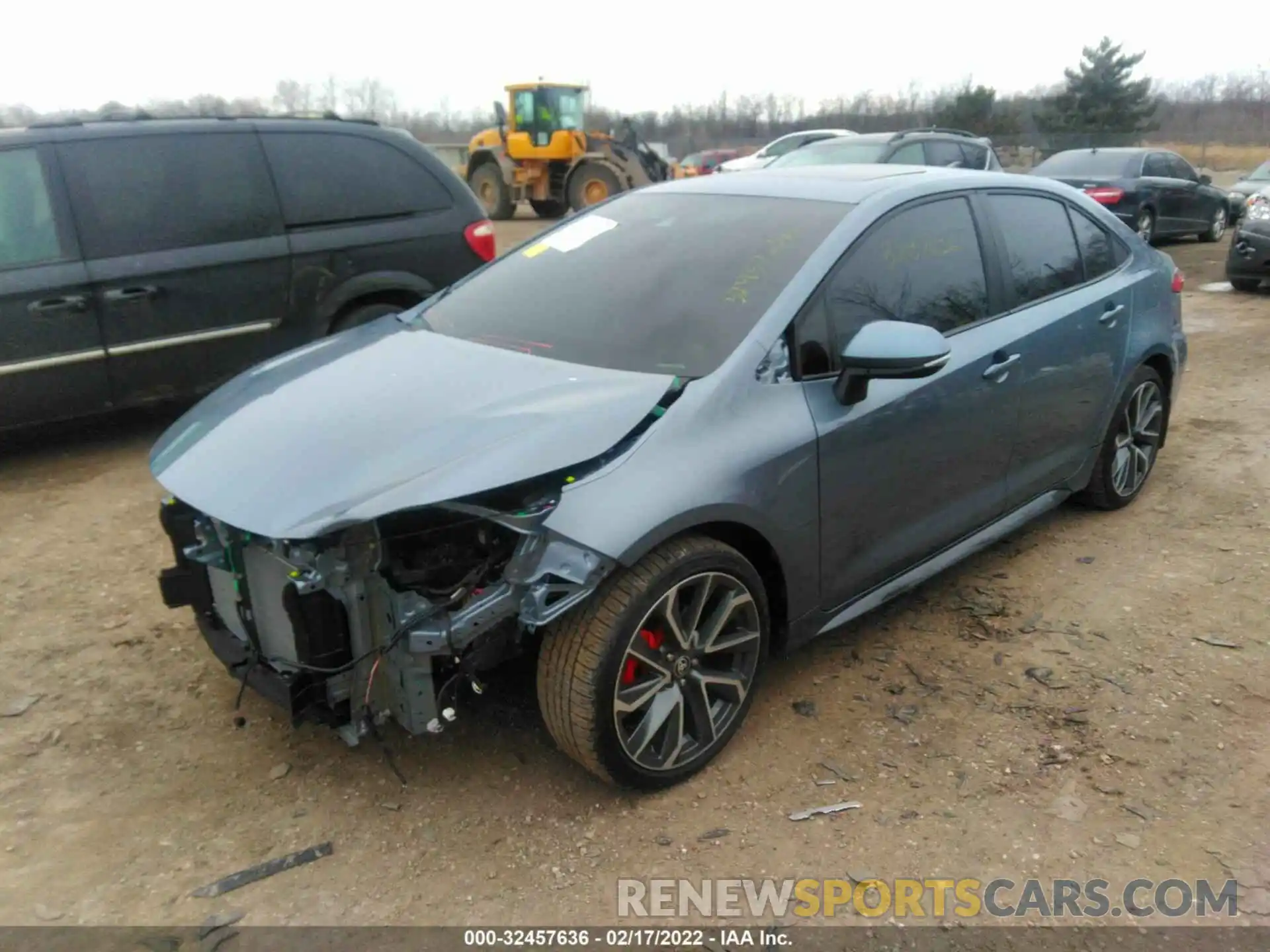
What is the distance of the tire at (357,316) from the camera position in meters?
5.89

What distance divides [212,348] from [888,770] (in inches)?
170

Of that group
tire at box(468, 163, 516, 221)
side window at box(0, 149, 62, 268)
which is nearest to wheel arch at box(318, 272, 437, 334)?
side window at box(0, 149, 62, 268)

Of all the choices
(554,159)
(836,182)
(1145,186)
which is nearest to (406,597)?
(836,182)

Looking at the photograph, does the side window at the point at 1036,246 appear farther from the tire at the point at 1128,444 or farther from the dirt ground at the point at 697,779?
the dirt ground at the point at 697,779

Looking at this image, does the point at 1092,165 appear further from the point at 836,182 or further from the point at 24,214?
the point at 24,214

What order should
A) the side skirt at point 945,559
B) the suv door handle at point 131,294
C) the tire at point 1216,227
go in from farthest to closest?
the tire at point 1216,227 → the suv door handle at point 131,294 → the side skirt at point 945,559

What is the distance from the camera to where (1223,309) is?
33.1 ft

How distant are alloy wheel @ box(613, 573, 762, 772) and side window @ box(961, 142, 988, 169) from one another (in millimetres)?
10226

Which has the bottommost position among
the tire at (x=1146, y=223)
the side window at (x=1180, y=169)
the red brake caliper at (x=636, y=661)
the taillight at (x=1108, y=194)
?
the tire at (x=1146, y=223)

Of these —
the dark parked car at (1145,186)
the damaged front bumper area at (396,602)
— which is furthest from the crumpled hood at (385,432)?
the dark parked car at (1145,186)

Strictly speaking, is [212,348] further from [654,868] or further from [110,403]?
[654,868]

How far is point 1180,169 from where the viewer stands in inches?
579

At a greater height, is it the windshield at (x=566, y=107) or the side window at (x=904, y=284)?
the windshield at (x=566, y=107)

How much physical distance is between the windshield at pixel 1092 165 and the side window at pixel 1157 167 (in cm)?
18
